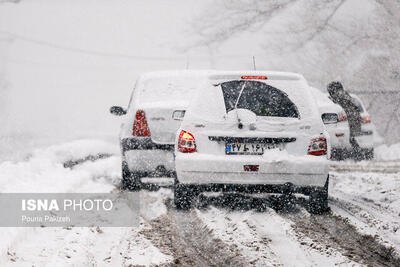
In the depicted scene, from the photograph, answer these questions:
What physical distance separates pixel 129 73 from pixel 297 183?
96.9 meters

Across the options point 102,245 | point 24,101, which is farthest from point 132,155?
point 24,101

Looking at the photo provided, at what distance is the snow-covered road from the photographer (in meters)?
4.62

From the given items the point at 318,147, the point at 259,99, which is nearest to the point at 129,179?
the point at 259,99

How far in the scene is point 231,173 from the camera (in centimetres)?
654

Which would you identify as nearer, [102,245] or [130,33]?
[102,245]

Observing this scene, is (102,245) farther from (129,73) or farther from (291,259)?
(129,73)

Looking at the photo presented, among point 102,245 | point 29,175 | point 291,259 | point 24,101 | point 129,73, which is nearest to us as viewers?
point 291,259

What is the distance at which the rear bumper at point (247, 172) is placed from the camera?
21.4 feet

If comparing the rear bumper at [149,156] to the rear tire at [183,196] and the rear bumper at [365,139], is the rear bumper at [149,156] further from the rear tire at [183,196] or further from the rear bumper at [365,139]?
the rear bumper at [365,139]

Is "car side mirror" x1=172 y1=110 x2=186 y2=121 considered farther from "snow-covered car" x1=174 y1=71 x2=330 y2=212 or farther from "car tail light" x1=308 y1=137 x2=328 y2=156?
"car tail light" x1=308 y1=137 x2=328 y2=156

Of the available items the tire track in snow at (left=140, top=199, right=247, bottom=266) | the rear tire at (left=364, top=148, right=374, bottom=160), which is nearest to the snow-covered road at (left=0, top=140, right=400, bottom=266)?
the tire track in snow at (left=140, top=199, right=247, bottom=266)

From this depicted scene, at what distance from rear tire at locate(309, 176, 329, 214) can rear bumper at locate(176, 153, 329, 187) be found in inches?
6.2

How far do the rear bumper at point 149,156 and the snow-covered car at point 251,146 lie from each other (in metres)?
1.22

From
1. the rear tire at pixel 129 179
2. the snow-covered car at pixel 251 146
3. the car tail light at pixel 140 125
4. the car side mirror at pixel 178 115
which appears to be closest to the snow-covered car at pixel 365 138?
the rear tire at pixel 129 179
